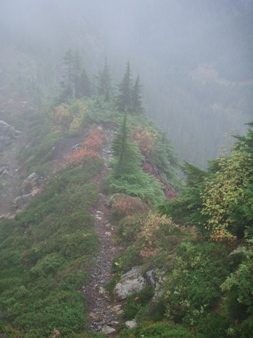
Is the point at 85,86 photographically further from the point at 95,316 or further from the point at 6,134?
the point at 95,316

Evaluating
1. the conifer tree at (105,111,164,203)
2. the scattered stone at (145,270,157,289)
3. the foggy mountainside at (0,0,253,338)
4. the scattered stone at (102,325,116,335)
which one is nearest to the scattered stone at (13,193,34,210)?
the foggy mountainside at (0,0,253,338)

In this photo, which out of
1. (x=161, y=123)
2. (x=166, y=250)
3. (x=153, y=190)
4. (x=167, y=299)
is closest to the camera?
(x=167, y=299)

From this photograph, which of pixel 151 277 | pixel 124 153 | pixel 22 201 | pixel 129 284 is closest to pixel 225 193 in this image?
pixel 151 277

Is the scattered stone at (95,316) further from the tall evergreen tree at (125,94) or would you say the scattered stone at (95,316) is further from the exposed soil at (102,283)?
the tall evergreen tree at (125,94)

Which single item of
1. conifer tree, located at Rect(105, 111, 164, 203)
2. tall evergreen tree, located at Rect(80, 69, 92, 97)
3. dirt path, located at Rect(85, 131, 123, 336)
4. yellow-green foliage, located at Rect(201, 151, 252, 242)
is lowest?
dirt path, located at Rect(85, 131, 123, 336)

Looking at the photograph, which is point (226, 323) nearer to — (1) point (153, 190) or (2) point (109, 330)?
(2) point (109, 330)

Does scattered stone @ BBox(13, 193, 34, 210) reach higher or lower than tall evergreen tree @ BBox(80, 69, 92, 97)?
lower

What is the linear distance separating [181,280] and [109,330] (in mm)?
2832

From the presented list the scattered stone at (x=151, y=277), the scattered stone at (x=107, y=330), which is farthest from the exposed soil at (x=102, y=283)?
the scattered stone at (x=151, y=277)

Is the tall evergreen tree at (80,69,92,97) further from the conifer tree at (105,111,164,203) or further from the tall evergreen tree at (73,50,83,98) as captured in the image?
the conifer tree at (105,111,164,203)

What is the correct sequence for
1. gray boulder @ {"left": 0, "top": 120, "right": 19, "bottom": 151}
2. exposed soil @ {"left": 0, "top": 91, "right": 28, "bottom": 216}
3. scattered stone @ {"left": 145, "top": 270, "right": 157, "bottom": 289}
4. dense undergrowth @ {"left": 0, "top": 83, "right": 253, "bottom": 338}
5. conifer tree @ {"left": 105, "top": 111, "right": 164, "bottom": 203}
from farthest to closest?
gray boulder @ {"left": 0, "top": 120, "right": 19, "bottom": 151} → exposed soil @ {"left": 0, "top": 91, "right": 28, "bottom": 216} → conifer tree @ {"left": 105, "top": 111, "right": 164, "bottom": 203} → scattered stone @ {"left": 145, "top": 270, "right": 157, "bottom": 289} → dense undergrowth @ {"left": 0, "top": 83, "right": 253, "bottom": 338}

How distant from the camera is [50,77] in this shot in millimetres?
92125

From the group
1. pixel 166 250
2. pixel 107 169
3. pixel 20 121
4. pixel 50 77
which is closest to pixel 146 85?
pixel 50 77

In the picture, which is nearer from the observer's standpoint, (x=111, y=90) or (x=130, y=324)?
(x=130, y=324)
